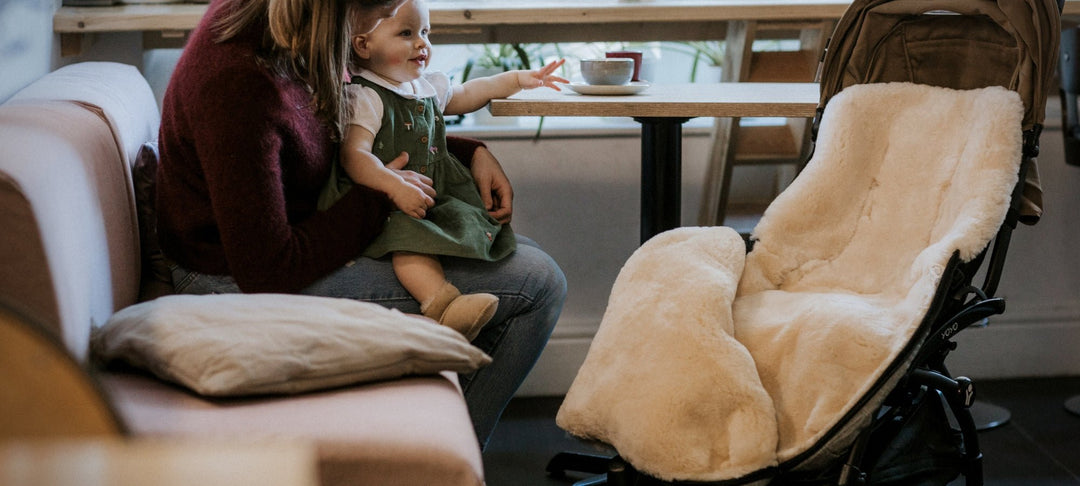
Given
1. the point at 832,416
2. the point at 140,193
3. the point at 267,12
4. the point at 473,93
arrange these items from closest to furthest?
1. the point at 832,416
2. the point at 267,12
3. the point at 140,193
4. the point at 473,93

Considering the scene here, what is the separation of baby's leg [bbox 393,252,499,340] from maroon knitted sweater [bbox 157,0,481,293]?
0.09 m

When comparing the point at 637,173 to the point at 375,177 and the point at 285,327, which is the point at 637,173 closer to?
the point at 375,177

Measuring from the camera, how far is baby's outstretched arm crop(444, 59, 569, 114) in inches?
80.9

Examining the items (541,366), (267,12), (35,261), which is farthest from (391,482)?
(541,366)

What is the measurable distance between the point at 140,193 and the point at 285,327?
626mm

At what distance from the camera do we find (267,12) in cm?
158

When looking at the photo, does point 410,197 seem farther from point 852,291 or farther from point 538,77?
point 852,291

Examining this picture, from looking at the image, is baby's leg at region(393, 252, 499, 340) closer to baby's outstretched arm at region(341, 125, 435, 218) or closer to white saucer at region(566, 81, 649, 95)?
baby's outstretched arm at region(341, 125, 435, 218)

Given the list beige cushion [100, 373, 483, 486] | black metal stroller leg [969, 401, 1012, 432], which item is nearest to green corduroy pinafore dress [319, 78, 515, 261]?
beige cushion [100, 373, 483, 486]

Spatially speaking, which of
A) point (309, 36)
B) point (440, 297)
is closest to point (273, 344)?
point (440, 297)

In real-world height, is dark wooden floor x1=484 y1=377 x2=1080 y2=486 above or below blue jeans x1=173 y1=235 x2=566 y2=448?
below

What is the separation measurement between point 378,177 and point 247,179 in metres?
0.28

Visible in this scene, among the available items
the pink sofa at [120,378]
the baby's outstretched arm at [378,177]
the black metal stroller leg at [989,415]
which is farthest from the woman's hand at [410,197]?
the black metal stroller leg at [989,415]

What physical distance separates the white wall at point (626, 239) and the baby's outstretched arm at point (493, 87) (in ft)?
1.80
